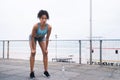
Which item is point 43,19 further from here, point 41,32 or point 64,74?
point 64,74

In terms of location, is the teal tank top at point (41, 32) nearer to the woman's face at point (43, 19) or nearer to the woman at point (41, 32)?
the woman at point (41, 32)

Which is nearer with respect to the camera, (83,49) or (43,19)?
(43,19)

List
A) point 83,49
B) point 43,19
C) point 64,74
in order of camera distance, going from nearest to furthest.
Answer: point 43,19
point 64,74
point 83,49

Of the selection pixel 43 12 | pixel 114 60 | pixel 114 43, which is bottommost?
pixel 114 60

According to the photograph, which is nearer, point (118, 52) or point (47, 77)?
point (47, 77)

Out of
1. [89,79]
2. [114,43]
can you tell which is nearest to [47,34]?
[89,79]

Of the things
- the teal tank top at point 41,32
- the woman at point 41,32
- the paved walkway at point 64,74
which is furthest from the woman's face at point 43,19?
the paved walkway at point 64,74

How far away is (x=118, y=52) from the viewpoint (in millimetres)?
12453

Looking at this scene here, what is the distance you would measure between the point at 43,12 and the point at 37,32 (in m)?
0.52

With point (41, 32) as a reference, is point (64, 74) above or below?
below

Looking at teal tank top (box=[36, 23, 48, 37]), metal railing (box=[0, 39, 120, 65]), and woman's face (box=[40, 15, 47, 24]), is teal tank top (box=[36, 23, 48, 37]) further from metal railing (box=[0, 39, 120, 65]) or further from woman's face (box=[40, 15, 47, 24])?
metal railing (box=[0, 39, 120, 65])

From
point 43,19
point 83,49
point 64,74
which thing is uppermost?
point 43,19

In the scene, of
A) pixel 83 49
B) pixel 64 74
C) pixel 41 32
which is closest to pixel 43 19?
pixel 41 32

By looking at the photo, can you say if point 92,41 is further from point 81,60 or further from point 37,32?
point 37,32
